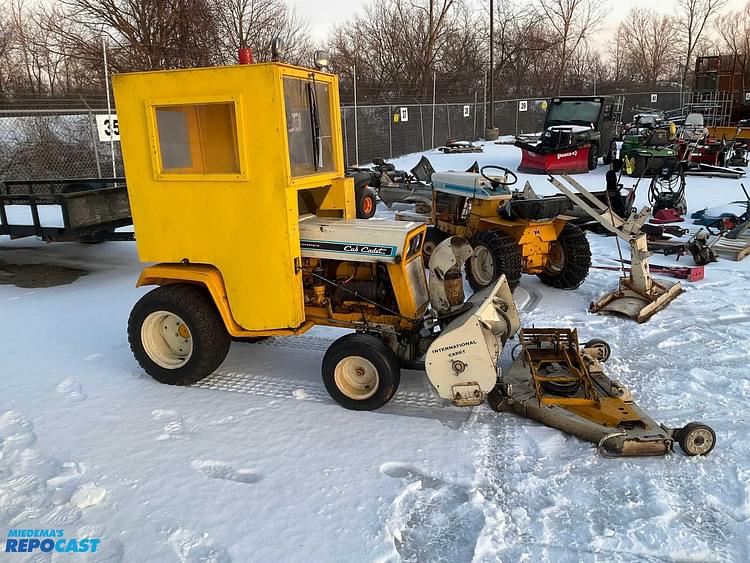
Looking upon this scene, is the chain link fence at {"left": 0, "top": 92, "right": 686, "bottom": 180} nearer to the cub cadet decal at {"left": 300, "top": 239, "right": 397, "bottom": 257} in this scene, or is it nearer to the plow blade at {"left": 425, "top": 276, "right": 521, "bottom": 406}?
the cub cadet decal at {"left": 300, "top": 239, "right": 397, "bottom": 257}

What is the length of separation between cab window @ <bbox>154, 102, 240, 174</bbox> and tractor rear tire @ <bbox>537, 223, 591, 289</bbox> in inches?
158

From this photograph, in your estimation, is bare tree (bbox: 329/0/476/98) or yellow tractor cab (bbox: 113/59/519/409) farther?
bare tree (bbox: 329/0/476/98)

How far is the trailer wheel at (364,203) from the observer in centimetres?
778

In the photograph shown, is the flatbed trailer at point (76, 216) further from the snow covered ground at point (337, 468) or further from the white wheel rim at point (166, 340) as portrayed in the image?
the white wheel rim at point (166, 340)

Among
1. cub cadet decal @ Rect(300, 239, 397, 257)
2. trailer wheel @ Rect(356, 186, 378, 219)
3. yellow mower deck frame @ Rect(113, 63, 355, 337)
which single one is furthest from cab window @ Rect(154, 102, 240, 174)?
trailer wheel @ Rect(356, 186, 378, 219)

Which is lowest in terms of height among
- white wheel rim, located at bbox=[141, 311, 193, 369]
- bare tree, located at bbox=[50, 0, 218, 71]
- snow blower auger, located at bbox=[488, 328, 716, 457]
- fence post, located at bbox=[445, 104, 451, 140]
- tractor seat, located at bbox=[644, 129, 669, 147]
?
snow blower auger, located at bbox=[488, 328, 716, 457]

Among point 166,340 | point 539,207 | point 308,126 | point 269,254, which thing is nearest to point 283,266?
point 269,254

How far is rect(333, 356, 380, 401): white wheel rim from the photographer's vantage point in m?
4.03

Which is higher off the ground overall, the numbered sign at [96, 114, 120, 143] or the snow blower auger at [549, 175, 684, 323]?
the numbered sign at [96, 114, 120, 143]

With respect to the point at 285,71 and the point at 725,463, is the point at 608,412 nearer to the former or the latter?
the point at 725,463

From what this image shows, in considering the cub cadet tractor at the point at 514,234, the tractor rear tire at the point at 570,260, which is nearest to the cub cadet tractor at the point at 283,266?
the cub cadet tractor at the point at 514,234

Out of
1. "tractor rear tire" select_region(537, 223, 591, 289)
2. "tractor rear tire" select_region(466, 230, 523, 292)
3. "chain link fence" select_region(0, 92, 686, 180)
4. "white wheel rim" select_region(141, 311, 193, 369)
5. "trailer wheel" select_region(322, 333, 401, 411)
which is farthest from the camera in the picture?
"chain link fence" select_region(0, 92, 686, 180)

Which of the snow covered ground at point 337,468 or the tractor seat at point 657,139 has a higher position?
the tractor seat at point 657,139

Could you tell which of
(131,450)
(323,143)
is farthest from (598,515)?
(323,143)
